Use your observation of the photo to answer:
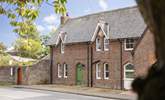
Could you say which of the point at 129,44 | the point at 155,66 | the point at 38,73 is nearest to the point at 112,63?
the point at 129,44

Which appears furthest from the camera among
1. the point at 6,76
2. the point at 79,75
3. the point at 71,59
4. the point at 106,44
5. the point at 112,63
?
the point at 6,76

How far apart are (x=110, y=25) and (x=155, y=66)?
4463cm

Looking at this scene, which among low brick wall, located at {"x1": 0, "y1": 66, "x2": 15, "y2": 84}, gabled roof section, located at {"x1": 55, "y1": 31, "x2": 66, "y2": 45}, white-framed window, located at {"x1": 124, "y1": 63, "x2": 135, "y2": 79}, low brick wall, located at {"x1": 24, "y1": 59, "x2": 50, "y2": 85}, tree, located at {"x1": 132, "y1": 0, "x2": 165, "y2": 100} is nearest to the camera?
tree, located at {"x1": 132, "y1": 0, "x2": 165, "y2": 100}

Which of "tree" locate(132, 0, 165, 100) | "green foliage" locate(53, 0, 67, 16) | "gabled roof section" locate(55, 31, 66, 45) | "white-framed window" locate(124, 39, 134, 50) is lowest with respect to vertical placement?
"tree" locate(132, 0, 165, 100)

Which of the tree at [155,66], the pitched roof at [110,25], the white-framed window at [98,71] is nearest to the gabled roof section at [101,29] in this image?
the pitched roof at [110,25]

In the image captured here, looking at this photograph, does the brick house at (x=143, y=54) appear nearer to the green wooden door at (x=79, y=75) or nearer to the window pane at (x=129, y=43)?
the window pane at (x=129, y=43)

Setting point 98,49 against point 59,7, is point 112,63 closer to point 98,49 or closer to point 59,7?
point 98,49

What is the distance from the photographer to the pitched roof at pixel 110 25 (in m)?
43.0

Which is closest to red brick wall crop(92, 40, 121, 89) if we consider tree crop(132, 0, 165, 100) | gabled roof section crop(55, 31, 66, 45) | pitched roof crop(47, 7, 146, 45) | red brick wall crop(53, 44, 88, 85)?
pitched roof crop(47, 7, 146, 45)

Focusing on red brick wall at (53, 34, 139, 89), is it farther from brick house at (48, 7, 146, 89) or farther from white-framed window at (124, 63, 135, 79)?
white-framed window at (124, 63, 135, 79)

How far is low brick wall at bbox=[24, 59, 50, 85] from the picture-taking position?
55219mm

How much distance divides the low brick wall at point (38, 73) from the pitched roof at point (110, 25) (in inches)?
123

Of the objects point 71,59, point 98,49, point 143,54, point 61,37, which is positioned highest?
point 61,37

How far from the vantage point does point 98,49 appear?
4728 centimetres
